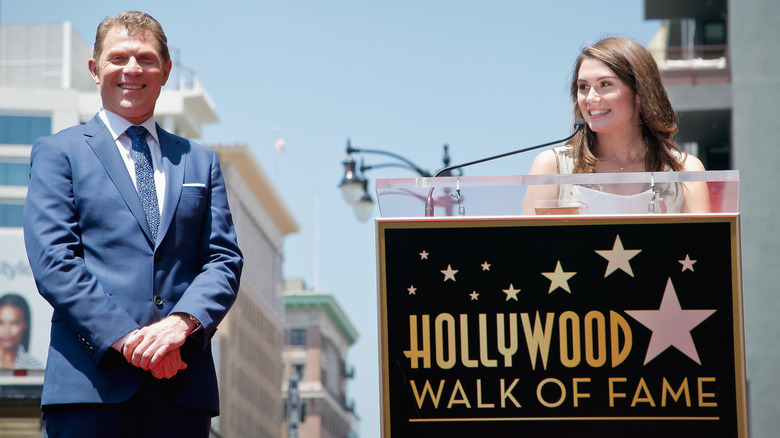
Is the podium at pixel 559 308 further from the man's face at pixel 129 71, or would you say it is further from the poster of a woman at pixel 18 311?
the poster of a woman at pixel 18 311

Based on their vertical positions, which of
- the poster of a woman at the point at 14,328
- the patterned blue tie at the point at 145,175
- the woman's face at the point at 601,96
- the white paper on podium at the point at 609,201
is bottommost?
the poster of a woman at the point at 14,328

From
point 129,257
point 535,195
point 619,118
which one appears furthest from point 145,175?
point 619,118

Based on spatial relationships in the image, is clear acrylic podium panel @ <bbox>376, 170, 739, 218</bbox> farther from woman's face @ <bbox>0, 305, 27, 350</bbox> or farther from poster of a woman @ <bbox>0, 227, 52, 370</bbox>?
woman's face @ <bbox>0, 305, 27, 350</bbox>

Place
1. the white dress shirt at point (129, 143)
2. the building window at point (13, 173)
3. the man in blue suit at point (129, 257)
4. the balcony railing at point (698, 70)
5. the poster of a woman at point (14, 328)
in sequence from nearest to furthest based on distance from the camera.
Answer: the man in blue suit at point (129, 257) < the white dress shirt at point (129, 143) < the balcony railing at point (698, 70) < the poster of a woman at point (14, 328) < the building window at point (13, 173)

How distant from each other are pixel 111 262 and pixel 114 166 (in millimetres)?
335

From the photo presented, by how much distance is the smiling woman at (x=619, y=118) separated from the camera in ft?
14.1

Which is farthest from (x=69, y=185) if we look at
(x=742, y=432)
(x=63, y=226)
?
(x=742, y=432)

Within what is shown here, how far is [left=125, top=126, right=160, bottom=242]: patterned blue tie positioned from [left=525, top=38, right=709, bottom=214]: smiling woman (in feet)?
4.47

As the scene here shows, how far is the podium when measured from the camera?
333cm

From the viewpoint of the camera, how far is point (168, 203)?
402 centimetres

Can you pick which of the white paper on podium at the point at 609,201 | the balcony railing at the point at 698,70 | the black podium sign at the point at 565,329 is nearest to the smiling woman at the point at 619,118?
the white paper on podium at the point at 609,201

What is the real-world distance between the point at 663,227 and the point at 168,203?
156 centimetres

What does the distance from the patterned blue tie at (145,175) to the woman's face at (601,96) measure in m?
1.46

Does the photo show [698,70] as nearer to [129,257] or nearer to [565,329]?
[129,257]
